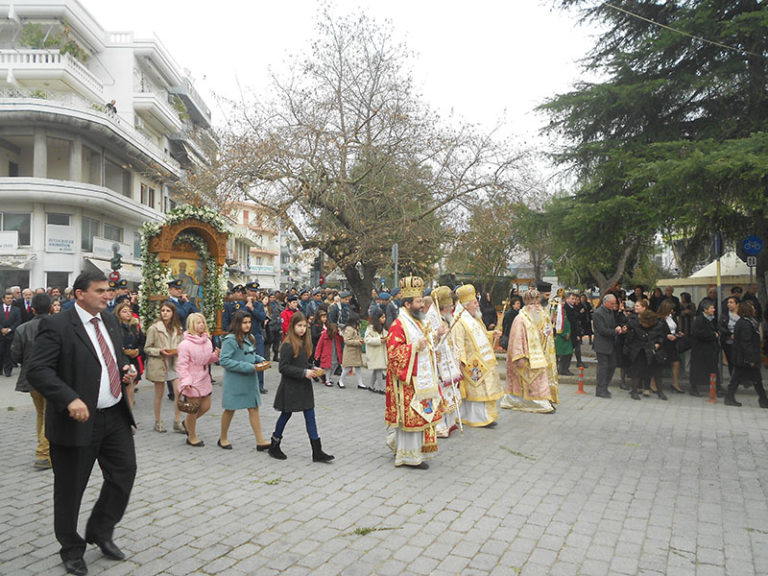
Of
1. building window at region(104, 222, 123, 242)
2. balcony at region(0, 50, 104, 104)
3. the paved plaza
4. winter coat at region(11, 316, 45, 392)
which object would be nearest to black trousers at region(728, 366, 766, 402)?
the paved plaza

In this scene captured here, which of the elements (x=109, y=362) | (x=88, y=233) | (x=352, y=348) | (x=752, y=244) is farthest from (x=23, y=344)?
(x=88, y=233)

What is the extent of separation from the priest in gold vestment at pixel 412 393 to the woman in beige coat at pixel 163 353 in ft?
10.7

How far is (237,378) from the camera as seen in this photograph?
264 inches

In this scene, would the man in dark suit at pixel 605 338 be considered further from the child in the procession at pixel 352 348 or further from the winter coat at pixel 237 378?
the winter coat at pixel 237 378

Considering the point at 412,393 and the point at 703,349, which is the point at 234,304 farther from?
the point at 703,349

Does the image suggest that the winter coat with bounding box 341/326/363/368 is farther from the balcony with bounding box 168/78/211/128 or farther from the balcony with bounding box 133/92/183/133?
the balcony with bounding box 168/78/211/128

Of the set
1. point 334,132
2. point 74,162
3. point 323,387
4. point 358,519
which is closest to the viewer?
point 358,519

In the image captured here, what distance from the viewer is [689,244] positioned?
604 inches

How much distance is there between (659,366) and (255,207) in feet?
47.0

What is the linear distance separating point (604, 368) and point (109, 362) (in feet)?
29.9

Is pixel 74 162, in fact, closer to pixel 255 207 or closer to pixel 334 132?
pixel 255 207

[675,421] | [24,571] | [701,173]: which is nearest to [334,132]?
[701,173]

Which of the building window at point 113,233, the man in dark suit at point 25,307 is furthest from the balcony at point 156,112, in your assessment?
the man in dark suit at point 25,307

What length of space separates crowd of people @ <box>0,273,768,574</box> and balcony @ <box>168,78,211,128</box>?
3366 centimetres
